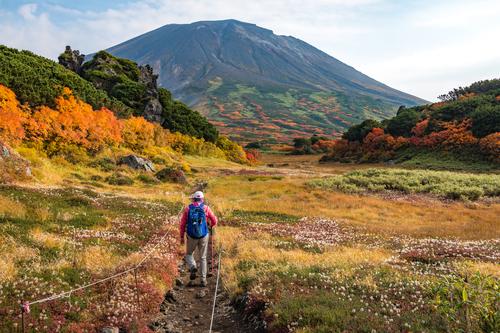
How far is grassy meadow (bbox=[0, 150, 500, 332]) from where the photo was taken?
8641mm

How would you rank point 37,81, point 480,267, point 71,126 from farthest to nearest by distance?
point 37,81 → point 71,126 → point 480,267

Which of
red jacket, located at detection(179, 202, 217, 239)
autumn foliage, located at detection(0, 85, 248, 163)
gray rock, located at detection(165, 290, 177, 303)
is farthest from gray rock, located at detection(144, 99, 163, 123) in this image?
gray rock, located at detection(165, 290, 177, 303)

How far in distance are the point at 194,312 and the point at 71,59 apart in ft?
267

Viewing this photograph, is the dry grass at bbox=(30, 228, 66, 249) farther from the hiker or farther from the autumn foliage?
the autumn foliage

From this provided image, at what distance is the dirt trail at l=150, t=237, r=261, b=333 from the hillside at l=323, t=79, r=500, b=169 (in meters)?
70.7

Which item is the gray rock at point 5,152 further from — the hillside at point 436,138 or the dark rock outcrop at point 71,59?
the hillside at point 436,138

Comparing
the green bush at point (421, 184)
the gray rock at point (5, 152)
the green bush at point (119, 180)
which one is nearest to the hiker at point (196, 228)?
the gray rock at point (5, 152)

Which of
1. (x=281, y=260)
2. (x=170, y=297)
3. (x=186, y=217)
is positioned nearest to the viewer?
(x=170, y=297)

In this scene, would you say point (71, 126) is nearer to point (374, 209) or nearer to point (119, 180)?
point (119, 180)

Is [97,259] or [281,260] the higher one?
[97,259]

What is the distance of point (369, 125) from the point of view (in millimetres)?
107812

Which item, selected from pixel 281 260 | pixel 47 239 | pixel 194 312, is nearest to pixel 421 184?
pixel 281 260

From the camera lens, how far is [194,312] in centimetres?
1146

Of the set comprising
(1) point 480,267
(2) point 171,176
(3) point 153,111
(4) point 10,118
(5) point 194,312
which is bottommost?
(5) point 194,312
